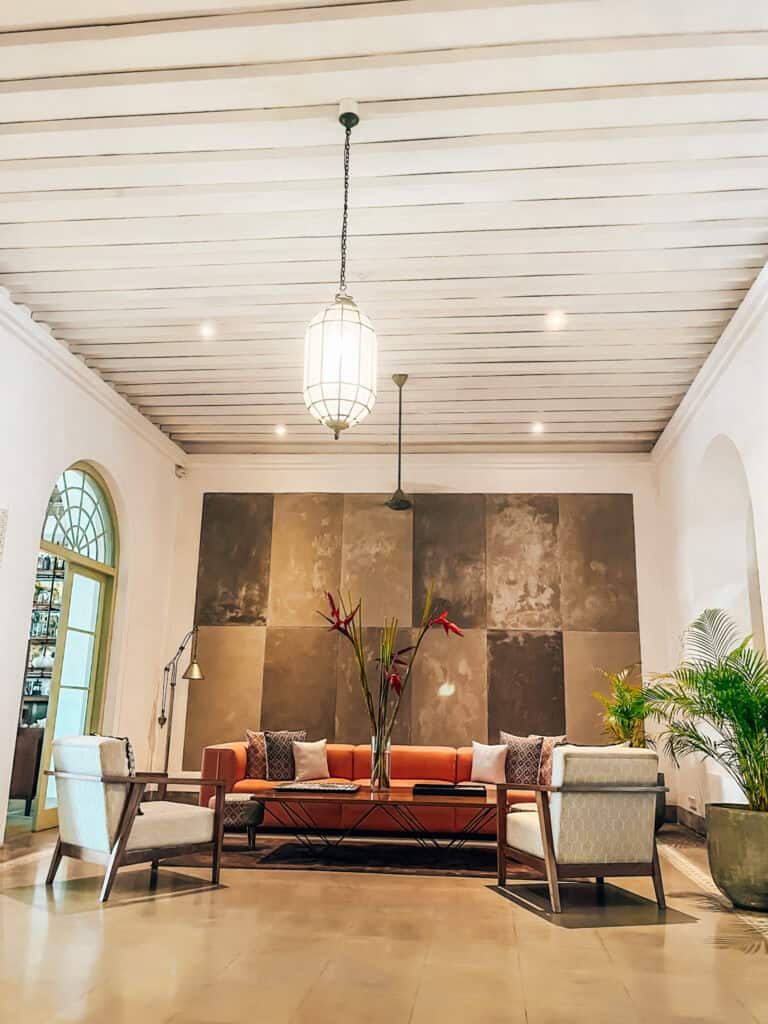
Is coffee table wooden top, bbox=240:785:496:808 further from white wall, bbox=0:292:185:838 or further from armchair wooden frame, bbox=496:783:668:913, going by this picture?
white wall, bbox=0:292:185:838

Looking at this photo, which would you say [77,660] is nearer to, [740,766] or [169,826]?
[169,826]

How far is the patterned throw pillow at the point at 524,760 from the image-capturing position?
6.69 meters

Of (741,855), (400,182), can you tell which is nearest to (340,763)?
(741,855)

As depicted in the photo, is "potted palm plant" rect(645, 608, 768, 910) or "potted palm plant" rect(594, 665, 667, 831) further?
"potted palm plant" rect(594, 665, 667, 831)

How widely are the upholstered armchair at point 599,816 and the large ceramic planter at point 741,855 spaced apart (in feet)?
1.03

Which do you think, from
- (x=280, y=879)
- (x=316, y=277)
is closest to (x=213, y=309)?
(x=316, y=277)

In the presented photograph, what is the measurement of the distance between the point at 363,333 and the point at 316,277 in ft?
5.18

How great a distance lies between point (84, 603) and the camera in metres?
6.80

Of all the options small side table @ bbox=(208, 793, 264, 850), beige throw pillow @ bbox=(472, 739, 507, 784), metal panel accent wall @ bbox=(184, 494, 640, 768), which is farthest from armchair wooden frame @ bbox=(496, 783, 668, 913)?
metal panel accent wall @ bbox=(184, 494, 640, 768)

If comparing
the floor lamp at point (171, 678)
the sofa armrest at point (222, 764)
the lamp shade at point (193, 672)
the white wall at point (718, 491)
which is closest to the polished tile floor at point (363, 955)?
the sofa armrest at point (222, 764)

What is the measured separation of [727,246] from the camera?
4.55 metres

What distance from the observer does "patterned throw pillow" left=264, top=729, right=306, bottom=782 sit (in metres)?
6.72

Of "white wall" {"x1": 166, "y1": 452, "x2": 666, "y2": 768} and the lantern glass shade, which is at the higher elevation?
"white wall" {"x1": 166, "y1": 452, "x2": 666, "y2": 768}

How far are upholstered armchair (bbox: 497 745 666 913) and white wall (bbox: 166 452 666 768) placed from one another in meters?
3.86
